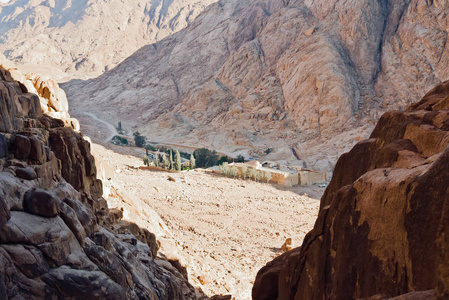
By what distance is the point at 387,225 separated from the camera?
203 inches

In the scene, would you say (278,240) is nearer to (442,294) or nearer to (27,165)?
(27,165)

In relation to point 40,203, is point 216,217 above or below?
below

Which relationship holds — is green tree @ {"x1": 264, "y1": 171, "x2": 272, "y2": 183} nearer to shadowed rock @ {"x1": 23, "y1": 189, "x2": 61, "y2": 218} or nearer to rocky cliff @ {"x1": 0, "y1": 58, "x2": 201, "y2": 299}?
rocky cliff @ {"x1": 0, "y1": 58, "x2": 201, "y2": 299}

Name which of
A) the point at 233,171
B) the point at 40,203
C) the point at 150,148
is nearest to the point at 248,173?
the point at 233,171

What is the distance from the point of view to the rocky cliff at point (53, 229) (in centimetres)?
588

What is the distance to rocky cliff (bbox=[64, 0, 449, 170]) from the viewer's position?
47031mm

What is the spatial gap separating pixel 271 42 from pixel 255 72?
5620 millimetres

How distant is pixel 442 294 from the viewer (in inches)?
90.9

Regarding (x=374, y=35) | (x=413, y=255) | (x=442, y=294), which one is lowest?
→ (x=413, y=255)

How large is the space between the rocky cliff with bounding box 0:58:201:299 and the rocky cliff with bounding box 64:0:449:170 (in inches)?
1281

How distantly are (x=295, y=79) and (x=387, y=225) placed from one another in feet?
164

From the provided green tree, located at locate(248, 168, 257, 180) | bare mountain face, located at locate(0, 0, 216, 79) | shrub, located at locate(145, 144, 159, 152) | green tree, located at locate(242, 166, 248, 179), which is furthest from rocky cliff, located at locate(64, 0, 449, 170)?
bare mountain face, located at locate(0, 0, 216, 79)

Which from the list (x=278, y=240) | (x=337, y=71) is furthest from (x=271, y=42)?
(x=278, y=240)

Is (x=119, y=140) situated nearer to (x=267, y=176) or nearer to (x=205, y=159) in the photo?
(x=205, y=159)
